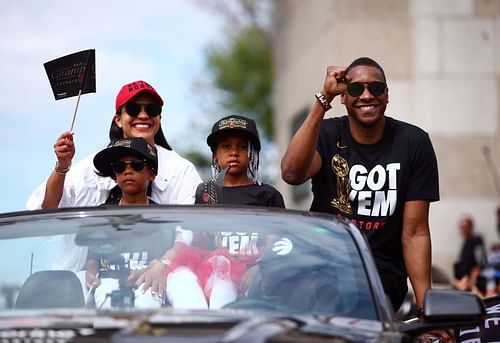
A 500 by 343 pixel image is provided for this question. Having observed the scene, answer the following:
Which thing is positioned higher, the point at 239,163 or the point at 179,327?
the point at 239,163

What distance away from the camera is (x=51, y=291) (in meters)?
5.55

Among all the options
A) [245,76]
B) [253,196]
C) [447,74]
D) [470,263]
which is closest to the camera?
[253,196]

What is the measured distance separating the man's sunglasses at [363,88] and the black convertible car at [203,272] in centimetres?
157

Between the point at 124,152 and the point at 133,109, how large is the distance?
0.91m

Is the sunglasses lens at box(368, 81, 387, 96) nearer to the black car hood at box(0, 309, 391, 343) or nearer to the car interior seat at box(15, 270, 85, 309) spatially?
the car interior seat at box(15, 270, 85, 309)

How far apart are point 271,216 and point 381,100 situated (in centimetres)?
173

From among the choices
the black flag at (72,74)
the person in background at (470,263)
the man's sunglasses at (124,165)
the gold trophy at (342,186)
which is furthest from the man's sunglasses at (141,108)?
the person in background at (470,263)

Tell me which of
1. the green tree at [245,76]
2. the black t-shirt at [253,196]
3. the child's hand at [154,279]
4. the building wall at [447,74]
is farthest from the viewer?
the green tree at [245,76]

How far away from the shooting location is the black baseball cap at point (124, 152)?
25.9ft

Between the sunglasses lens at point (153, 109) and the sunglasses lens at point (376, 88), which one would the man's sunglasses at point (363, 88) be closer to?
the sunglasses lens at point (376, 88)

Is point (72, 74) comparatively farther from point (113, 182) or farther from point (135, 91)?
point (113, 182)

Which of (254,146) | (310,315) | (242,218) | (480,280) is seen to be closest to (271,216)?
(242,218)

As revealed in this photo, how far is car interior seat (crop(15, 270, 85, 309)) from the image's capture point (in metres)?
5.39

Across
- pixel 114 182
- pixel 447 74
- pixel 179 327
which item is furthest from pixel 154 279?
pixel 447 74
